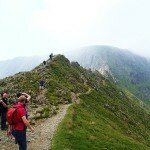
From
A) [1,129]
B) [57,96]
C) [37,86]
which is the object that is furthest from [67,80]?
[1,129]

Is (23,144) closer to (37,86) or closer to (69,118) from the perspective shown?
(69,118)

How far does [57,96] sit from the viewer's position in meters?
70.1

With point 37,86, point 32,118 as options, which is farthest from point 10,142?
point 37,86

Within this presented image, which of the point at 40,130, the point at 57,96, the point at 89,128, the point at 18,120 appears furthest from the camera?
the point at 57,96

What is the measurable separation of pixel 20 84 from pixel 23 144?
58272mm

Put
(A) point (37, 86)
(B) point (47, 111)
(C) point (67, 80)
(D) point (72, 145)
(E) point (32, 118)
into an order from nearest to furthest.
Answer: (D) point (72, 145), (E) point (32, 118), (B) point (47, 111), (A) point (37, 86), (C) point (67, 80)

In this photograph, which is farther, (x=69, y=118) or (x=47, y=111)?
(x=47, y=111)

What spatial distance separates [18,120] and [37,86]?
57.4 m

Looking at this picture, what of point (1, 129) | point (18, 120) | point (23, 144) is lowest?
point (1, 129)

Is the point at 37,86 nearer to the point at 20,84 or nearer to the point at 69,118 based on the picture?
the point at 20,84

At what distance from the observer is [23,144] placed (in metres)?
21.8

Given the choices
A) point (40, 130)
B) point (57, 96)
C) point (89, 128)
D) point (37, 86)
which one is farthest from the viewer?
point (37, 86)

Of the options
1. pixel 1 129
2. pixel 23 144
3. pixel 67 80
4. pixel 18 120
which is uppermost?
pixel 18 120

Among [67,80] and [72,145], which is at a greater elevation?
[72,145]
